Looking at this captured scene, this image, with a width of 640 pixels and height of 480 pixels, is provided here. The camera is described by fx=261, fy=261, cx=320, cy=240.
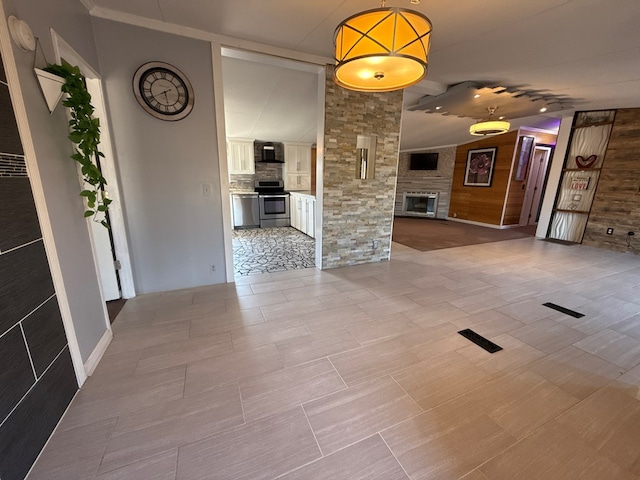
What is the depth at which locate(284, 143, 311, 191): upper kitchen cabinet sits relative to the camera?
6598 millimetres

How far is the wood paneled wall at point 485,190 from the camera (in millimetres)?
6457

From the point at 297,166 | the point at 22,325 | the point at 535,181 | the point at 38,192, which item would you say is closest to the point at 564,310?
the point at 22,325

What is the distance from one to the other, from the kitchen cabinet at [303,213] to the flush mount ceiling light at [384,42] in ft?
12.2

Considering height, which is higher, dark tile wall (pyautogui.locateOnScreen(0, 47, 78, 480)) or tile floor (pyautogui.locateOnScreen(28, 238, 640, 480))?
dark tile wall (pyautogui.locateOnScreen(0, 47, 78, 480))

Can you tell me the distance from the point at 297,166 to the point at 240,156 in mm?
1417

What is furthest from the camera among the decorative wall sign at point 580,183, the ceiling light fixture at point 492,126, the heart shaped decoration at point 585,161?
the decorative wall sign at point 580,183

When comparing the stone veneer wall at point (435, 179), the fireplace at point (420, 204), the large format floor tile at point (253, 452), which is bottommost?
the large format floor tile at point (253, 452)

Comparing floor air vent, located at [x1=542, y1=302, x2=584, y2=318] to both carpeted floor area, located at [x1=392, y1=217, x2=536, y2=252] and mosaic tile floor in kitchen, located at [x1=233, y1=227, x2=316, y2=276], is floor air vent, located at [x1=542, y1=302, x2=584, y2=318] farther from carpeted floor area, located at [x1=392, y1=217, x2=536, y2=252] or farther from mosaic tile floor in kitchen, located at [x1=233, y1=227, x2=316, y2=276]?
mosaic tile floor in kitchen, located at [x1=233, y1=227, x2=316, y2=276]

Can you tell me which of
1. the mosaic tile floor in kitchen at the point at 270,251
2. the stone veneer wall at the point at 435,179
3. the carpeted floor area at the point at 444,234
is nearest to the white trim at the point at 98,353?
the mosaic tile floor in kitchen at the point at 270,251

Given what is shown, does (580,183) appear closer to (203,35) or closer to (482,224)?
(482,224)

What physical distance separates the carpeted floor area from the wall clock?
161 inches

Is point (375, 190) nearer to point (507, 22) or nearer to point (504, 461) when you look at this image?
point (507, 22)

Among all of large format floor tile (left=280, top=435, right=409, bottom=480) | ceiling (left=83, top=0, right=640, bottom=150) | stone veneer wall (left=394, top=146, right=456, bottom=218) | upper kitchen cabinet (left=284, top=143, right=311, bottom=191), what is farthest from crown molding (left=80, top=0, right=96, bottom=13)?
stone veneer wall (left=394, top=146, right=456, bottom=218)

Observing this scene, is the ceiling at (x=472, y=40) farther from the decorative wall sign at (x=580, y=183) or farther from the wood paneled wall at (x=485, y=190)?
the wood paneled wall at (x=485, y=190)
